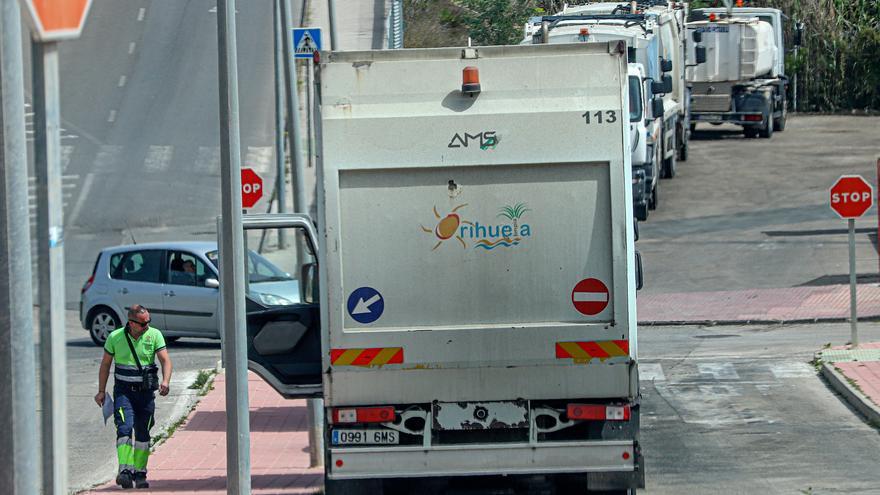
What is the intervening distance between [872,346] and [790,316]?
3.36 meters

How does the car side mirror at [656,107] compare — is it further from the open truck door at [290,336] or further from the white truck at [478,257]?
the white truck at [478,257]

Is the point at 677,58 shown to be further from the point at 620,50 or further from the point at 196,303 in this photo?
the point at 620,50

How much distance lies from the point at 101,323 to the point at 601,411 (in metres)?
13.5

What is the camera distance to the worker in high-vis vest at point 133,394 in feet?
39.7

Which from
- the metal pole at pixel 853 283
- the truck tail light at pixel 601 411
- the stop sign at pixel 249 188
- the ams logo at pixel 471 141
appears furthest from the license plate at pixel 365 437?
the stop sign at pixel 249 188

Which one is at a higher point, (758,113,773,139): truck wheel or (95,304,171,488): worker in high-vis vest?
(758,113,773,139): truck wheel

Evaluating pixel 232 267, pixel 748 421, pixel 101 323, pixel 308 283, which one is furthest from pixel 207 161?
pixel 232 267

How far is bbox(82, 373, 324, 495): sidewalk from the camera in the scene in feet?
40.0

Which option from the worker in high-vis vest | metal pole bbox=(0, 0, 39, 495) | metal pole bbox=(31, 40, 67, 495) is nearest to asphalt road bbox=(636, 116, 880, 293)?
the worker in high-vis vest

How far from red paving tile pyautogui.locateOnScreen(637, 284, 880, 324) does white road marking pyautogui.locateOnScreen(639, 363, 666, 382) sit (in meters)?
4.09

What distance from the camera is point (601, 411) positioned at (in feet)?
30.2

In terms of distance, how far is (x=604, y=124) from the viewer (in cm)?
900

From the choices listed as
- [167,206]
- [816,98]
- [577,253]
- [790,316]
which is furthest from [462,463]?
[816,98]

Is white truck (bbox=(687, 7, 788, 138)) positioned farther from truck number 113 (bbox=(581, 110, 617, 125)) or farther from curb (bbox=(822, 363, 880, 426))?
truck number 113 (bbox=(581, 110, 617, 125))
